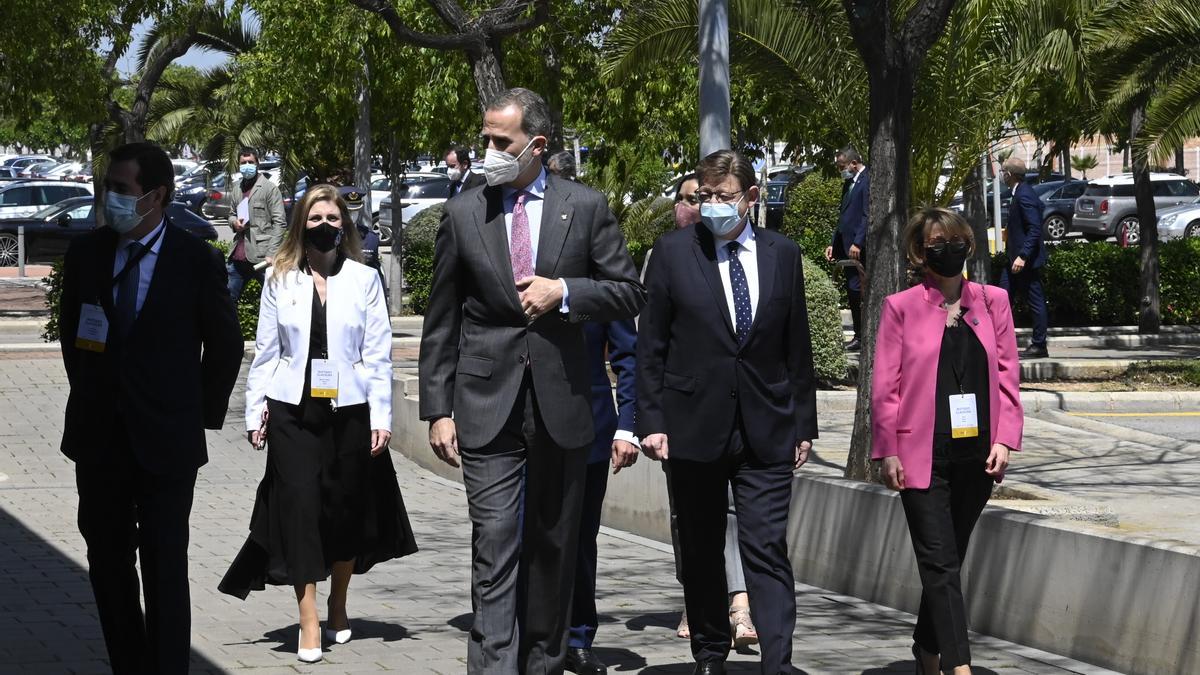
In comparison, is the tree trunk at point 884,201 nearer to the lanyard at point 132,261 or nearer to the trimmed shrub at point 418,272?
the lanyard at point 132,261

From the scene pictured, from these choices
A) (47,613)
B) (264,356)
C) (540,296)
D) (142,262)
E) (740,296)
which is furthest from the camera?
(47,613)

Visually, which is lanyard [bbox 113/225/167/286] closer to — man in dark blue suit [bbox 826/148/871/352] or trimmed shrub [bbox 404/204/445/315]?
man in dark blue suit [bbox 826/148/871/352]

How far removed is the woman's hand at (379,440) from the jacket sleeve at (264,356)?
434 mm

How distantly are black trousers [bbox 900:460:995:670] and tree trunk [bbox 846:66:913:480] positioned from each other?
3178 millimetres

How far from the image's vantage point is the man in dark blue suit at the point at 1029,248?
54.0 ft

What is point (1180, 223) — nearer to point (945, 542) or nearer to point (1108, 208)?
point (1108, 208)

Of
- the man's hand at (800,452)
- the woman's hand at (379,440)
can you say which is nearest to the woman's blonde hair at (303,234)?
the woman's hand at (379,440)

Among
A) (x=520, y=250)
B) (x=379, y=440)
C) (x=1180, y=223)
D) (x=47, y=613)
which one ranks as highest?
(x=1180, y=223)

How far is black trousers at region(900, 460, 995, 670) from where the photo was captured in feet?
19.0

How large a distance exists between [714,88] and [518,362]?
390 cm

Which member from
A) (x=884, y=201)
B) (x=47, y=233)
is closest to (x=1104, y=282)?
(x=884, y=201)

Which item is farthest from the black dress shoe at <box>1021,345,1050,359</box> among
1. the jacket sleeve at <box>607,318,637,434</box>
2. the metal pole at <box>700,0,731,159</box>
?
the jacket sleeve at <box>607,318,637,434</box>

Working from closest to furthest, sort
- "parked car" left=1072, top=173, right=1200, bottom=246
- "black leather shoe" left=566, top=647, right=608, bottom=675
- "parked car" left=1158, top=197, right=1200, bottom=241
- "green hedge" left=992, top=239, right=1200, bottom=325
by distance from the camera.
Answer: "black leather shoe" left=566, top=647, right=608, bottom=675 < "green hedge" left=992, top=239, right=1200, bottom=325 < "parked car" left=1158, top=197, right=1200, bottom=241 < "parked car" left=1072, top=173, right=1200, bottom=246

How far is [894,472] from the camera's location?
5.80 m
